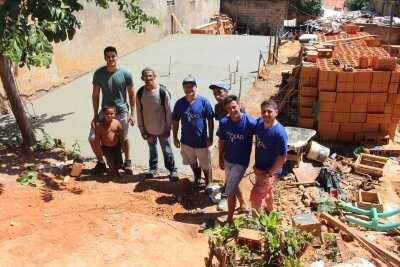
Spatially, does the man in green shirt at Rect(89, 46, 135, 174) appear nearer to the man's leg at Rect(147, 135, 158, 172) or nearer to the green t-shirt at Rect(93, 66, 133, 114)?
the green t-shirt at Rect(93, 66, 133, 114)

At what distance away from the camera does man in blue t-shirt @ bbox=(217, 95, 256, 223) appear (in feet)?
15.9

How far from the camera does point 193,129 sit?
5.55m

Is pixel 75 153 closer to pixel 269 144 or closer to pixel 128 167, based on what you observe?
pixel 128 167

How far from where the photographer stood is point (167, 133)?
6.12m

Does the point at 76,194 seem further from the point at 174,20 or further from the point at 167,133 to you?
the point at 174,20

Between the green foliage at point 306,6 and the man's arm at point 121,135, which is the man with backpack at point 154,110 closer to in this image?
the man's arm at point 121,135

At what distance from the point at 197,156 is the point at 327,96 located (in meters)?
3.49

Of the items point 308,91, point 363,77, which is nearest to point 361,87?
point 363,77

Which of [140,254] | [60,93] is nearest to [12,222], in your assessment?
[140,254]

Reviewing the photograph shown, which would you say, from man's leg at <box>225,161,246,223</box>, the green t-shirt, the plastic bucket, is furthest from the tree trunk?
the plastic bucket

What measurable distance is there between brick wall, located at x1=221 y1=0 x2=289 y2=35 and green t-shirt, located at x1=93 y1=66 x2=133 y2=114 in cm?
2228

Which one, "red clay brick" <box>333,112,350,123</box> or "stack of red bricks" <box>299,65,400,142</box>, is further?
"red clay brick" <box>333,112,350,123</box>

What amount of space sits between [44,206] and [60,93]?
224 inches

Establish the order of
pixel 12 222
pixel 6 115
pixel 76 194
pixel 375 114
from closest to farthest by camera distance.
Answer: pixel 12 222
pixel 76 194
pixel 375 114
pixel 6 115
